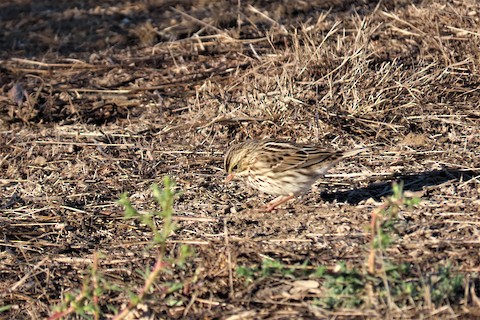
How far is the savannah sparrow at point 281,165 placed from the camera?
6.54 m

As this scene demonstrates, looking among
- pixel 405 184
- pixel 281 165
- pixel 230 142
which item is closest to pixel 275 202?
pixel 281 165

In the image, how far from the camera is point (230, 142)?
802 cm

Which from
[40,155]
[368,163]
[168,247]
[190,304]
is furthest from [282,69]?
[190,304]

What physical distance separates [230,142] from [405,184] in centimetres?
181

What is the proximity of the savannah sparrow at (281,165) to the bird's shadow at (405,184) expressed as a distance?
319 millimetres

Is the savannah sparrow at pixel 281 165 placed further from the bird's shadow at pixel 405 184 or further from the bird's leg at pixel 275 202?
the bird's shadow at pixel 405 184

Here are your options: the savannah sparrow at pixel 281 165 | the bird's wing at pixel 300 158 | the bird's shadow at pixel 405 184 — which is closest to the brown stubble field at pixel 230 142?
the bird's shadow at pixel 405 184

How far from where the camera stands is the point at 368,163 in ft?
24.0

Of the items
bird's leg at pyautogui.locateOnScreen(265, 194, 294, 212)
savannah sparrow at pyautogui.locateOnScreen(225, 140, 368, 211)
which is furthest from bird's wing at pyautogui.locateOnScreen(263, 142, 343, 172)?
bird's leg at pyautogui.locateOnScreen(265, 194, 294, 212)

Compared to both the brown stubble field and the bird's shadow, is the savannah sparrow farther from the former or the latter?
the bird's shadow

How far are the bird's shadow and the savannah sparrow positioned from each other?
1.05ft

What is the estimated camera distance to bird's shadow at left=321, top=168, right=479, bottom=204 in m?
6.73

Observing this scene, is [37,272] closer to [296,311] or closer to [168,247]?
[168,247]

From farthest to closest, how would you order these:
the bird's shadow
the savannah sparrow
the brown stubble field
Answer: the bird's shadow, the savannah sparrow, the brown stubble field
